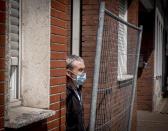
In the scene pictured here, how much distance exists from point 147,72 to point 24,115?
909 cm

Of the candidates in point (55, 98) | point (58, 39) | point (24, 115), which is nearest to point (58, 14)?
point (58, 39)

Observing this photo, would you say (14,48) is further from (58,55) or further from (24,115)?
(24,115)

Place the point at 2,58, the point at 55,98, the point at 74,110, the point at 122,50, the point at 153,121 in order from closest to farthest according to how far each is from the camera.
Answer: the point at 2,58 < the point at 55,98 < the point at 74,110 < the point at 122,50 < the point at 153,121

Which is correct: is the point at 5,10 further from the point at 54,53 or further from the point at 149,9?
the point at 149,9

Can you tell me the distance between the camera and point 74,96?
396 cm

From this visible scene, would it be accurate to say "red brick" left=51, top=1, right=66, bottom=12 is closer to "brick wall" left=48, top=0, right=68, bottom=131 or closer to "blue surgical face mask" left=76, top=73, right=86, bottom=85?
"brick wall" left=48, top=0, right=68, bottom=131

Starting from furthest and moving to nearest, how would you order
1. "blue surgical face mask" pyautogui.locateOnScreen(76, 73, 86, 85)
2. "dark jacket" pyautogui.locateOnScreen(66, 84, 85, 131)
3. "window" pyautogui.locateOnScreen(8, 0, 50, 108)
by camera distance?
"blue surgical face mask" pyautogui.locateOnScreen(76, 73, 86, 85) → "dark jacket" pyautogui.locateOnScreen(66, 84, 85, 131) → "window" pyautogui.locateOnScreen(8, 0, 50, 108)

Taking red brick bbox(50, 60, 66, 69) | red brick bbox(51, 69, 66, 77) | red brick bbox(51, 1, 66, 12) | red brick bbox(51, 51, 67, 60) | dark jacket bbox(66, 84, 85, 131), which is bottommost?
dark jacket bbox(66, 84, 85, 131)

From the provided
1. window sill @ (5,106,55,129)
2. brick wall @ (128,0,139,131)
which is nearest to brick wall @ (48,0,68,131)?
window sill @ (5,106,55,129)

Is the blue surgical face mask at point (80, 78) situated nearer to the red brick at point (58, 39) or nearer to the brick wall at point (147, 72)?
the red brick at point (58, 39)

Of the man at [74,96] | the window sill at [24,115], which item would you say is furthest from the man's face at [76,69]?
the window sill at [24,115]

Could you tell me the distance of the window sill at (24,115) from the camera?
2957 mm

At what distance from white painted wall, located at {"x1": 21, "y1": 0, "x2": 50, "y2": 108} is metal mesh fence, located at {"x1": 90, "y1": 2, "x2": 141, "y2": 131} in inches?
19.1

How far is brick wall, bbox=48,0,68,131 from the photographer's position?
367 cm
